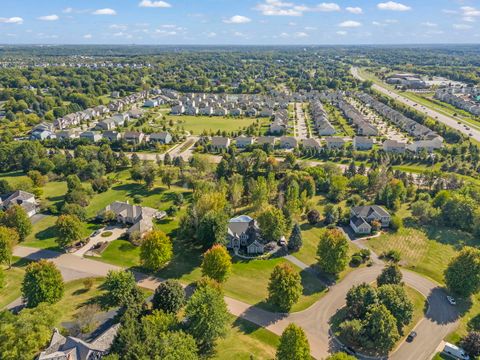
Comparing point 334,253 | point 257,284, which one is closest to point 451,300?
point 334,253

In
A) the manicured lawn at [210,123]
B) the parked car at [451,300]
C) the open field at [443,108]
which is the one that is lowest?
the parked car at [451,300]

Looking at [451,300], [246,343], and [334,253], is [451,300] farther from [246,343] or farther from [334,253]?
[246,343]

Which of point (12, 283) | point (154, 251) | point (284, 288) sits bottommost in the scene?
point (12, 283)

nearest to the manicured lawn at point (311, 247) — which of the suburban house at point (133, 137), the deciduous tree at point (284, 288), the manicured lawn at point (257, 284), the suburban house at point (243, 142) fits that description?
the manicured lawn at point (257, 284)

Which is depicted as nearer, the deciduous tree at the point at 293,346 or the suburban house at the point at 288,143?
the deciduous tree at the point at 293,346

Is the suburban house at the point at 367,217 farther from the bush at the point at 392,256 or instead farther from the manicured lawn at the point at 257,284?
the manicured lawn at the point at 257,284

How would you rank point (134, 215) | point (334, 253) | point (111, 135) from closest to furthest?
1. point (334, 253)
2. point (134, 215)
3. point (111, 135)

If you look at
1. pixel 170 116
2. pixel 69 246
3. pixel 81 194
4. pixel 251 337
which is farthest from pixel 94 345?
pixel 170 116
